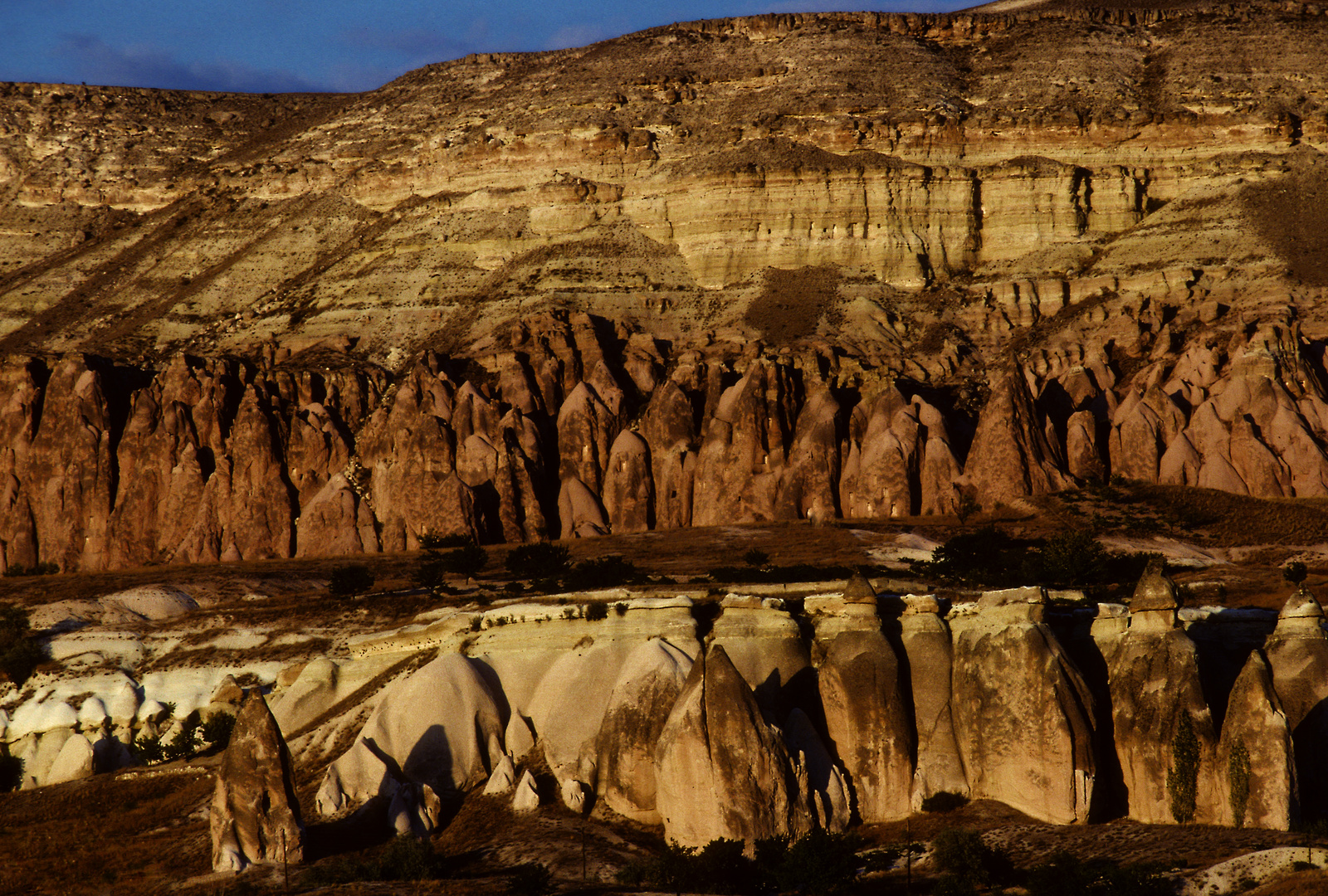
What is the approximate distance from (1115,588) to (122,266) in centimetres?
10017

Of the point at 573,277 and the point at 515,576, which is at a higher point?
the point at 573,277

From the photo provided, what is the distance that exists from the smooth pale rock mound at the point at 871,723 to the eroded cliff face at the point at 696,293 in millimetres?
41521

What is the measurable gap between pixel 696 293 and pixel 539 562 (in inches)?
1737

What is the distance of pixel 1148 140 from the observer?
122 meters

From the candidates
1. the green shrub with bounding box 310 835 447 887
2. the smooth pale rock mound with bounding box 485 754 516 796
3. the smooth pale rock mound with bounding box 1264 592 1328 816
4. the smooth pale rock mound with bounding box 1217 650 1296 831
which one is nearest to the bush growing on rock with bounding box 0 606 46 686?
the smooth pale rock mound with bounding box 485 754 516 796

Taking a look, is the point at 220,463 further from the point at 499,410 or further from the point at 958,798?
the point at 958,798

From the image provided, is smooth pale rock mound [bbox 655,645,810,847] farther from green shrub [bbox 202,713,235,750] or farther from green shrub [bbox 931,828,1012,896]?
green shrub [bbox 202,713,235,750]

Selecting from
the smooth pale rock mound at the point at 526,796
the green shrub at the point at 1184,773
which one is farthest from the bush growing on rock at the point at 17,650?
Answer: the green shrub at the point at 1184,773

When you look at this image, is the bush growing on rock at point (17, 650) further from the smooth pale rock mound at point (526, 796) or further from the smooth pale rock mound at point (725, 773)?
the smooth pale rock mound at point (725, 773)

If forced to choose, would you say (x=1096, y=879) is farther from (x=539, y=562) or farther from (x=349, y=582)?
(x=539, y=562)

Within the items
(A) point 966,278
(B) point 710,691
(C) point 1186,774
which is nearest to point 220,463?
(A) point 966,278

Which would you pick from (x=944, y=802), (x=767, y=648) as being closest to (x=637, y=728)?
(x=767, y=648)

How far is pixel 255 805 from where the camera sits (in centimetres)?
4038

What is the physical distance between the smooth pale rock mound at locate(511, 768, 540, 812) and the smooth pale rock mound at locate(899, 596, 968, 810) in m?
10.1
